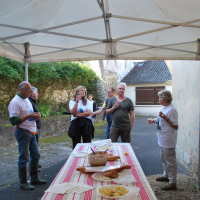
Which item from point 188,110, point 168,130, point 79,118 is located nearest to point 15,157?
point 79,118

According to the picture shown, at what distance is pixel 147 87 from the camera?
19.3 m

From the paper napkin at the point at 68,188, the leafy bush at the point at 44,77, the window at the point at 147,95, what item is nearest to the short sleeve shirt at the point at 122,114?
the paper napkin at the point at 68,188

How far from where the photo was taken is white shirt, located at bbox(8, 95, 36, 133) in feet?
10.7

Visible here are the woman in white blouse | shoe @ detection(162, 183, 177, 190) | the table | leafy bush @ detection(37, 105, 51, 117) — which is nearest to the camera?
the table

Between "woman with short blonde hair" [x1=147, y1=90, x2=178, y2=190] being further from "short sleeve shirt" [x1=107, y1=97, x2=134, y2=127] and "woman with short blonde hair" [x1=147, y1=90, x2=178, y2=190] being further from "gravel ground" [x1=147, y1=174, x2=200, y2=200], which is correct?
"short sleeve shirt" [x1=107, y1=97, x2=134, y2=127]

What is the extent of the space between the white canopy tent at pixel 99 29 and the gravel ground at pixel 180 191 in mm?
2376

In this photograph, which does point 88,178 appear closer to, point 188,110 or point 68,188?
point 68,188

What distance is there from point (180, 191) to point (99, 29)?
124 inches

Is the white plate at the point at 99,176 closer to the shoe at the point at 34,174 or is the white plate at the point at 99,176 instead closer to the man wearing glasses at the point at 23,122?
the man wearing glasses at the point at 23,122

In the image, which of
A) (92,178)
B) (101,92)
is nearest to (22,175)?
(92,178)

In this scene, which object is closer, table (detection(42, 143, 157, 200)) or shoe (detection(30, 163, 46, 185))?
table (detection(42, 143, 157, 200))

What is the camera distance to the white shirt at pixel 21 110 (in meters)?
→ 3.27

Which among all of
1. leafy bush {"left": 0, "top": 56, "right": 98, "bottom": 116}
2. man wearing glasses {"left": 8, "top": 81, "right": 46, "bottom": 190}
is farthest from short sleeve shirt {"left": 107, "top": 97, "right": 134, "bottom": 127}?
leafy bush {"left": 0, "top": 56, "right": 98, "bottom": 116}

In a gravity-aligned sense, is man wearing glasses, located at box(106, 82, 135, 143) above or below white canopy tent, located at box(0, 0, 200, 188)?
below
